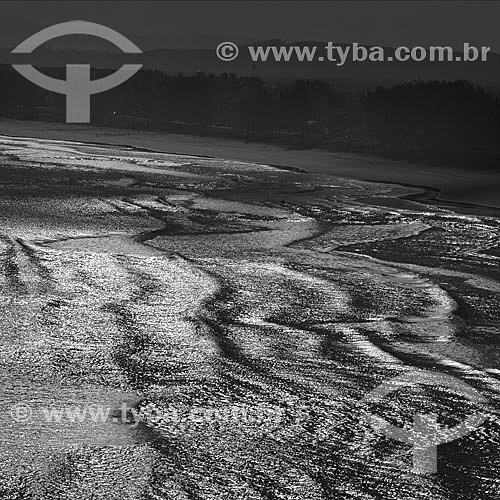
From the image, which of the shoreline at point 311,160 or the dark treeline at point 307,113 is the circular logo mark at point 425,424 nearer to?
the shoreline at point 311,160

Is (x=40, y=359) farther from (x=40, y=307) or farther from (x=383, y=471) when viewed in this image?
(x=383, y=471)

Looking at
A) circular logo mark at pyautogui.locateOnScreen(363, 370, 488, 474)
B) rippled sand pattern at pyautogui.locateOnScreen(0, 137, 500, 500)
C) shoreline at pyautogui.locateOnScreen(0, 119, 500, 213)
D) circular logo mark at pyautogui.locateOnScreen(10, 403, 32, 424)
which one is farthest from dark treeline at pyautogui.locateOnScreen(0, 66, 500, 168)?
circular logo mark at pyautogui.locateOnScreen(10, 403, 32, 424)

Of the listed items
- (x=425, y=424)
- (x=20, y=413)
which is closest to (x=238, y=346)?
(x=425, y=424)

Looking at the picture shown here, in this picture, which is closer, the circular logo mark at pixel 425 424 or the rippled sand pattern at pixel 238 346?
the rippled sand pattern at pixel 238 346

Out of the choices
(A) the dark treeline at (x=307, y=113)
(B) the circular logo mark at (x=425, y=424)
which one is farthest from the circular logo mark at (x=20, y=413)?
(A) the dark treeline at (x=307, y=113)

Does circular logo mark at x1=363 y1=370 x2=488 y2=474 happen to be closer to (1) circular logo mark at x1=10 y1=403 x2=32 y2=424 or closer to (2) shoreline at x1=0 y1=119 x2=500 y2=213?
(1) circular logo mark at x1=10 y1=403 x2=32 y2=424

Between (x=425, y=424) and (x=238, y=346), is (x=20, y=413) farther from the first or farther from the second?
(x=425, y=424)
